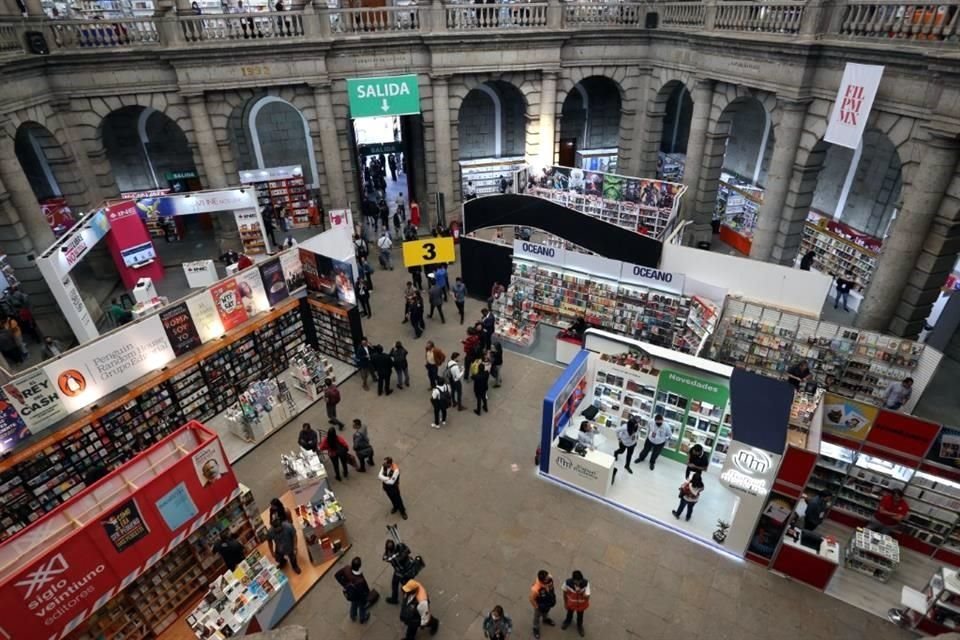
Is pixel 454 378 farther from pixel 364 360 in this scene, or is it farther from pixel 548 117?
pixel 548 117

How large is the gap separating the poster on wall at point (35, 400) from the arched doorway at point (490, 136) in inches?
685

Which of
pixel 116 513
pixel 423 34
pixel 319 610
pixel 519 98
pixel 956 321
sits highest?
pixel 423 34

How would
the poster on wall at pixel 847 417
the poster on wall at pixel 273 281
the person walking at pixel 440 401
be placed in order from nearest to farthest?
the poster on wall at pixel 847 417
the person walking at pixel 440 401
the poster on wall at pixel 273 281

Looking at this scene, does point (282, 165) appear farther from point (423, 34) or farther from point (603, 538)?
point (603, 538)

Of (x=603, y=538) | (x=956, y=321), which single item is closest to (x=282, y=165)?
(x=603, y=538)

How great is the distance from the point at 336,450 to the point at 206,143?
14155mm

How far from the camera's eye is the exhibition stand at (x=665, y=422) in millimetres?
10008

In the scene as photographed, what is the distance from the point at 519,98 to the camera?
26.5 meters

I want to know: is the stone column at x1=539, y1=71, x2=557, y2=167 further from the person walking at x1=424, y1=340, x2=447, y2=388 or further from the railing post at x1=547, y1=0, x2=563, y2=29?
the person walking at x1=424, y1=340, x2=447, y2=388

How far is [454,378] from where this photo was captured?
13.5m

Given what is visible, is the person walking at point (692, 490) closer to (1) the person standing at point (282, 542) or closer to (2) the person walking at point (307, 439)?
(1) the person standing at point (282, 542)

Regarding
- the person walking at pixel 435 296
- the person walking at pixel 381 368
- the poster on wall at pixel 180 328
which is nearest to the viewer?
the poster on wall at pixel 180 328

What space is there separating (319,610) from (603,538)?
529cm

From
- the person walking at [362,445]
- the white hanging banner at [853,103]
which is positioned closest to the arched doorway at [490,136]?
the white hanging banner at [853,103]
